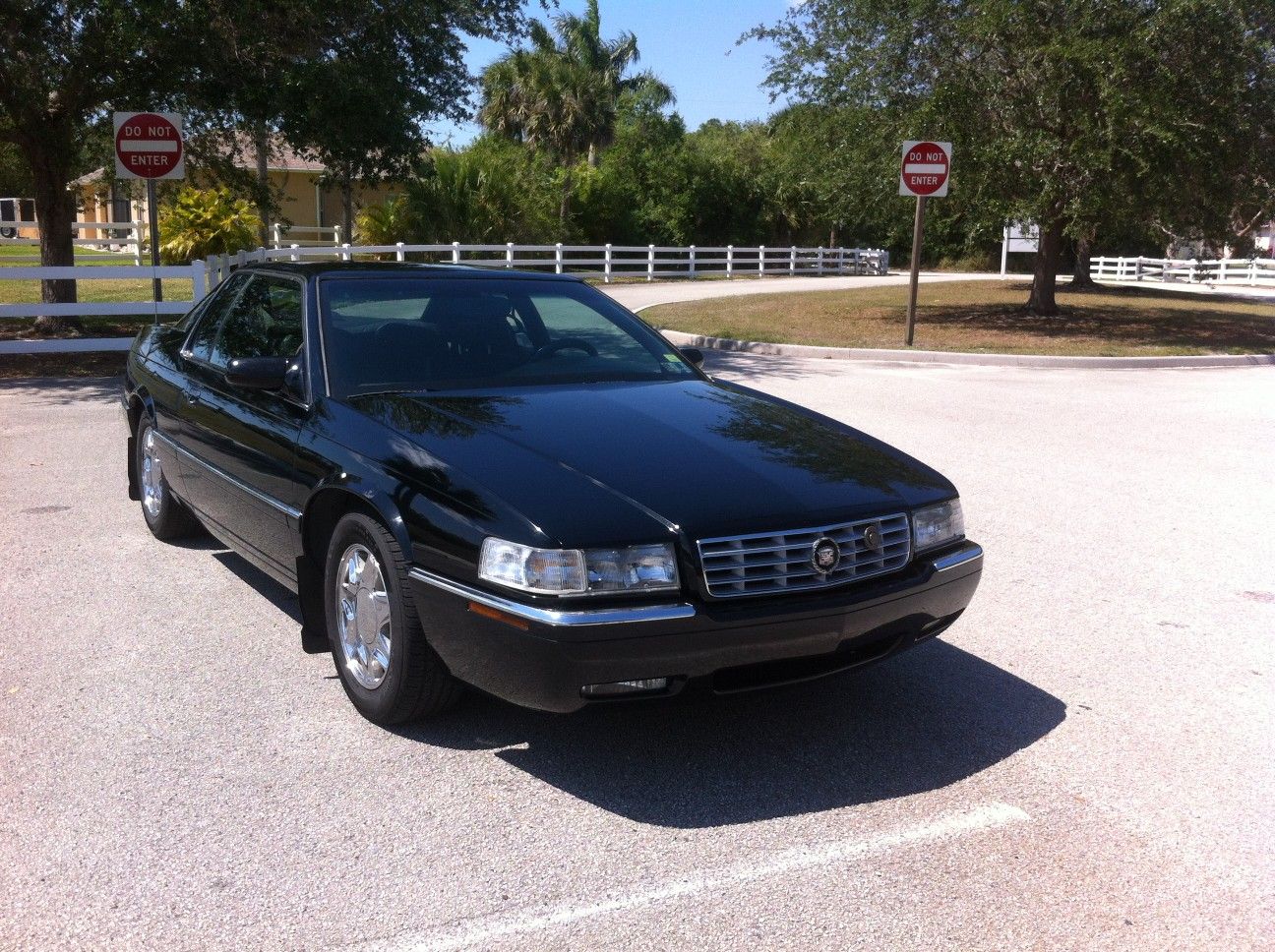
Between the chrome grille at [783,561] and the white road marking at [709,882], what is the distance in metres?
0.75

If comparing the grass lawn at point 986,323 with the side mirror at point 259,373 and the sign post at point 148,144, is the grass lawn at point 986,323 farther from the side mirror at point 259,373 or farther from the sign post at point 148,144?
the side mirror at point 259,373

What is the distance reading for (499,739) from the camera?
4074 mm

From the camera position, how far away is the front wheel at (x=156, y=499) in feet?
20.6

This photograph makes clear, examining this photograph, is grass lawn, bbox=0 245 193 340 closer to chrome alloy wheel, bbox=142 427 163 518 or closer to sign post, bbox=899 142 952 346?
chrome alloy wheel, bbox=142 427 163 518

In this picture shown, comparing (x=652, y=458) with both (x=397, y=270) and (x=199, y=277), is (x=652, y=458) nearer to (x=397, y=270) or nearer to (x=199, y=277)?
(x=397, y=270)

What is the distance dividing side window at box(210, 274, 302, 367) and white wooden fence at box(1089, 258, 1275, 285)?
146 ft

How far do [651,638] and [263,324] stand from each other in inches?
110

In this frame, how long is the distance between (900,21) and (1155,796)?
1883cm

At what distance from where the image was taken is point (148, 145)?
13.6 meters

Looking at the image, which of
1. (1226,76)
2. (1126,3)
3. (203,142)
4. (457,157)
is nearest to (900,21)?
(1126,3)

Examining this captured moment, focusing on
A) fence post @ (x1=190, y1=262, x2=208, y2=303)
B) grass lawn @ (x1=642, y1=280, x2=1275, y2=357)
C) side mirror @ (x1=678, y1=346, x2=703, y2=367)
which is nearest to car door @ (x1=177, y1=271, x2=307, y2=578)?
side mirror @ (x1=678, y1=346, x2=703, y2=367)

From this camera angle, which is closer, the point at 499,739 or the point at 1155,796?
the point at 1155,796

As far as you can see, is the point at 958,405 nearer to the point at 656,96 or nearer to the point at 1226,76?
the point at 1226,76

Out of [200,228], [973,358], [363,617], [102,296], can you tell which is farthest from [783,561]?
[200,228]
